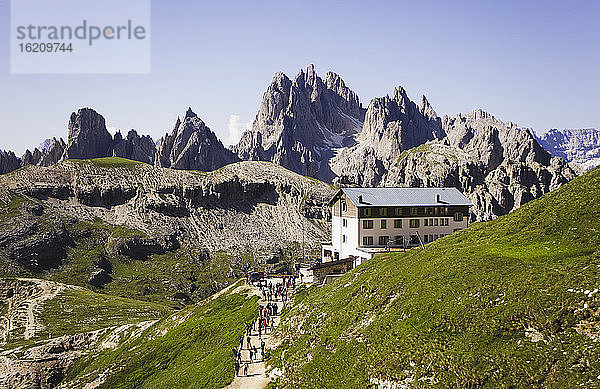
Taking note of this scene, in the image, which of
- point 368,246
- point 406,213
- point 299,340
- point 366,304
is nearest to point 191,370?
point 299,340

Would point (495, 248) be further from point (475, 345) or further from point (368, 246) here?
point (368, 246)

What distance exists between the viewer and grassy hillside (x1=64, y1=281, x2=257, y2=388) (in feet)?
166

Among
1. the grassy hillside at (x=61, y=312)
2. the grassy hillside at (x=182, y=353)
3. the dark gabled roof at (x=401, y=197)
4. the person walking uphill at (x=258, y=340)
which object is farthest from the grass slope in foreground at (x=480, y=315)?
the grassy hillside at (x=61, y=312)

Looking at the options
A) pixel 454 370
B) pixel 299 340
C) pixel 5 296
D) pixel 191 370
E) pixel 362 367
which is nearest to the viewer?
pixel 454 370

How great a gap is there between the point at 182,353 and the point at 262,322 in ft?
45.8

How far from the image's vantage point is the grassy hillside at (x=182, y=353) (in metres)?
50.6

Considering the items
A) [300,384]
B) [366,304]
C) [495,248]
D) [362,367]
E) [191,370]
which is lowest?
[191,370]

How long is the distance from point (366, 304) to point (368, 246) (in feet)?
143

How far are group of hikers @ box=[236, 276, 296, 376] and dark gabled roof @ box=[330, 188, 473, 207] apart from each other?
2108cm

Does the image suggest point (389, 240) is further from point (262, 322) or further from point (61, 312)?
point (61, 312)

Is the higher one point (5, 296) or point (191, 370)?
point (191, 370)

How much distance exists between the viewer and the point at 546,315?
29.7 m

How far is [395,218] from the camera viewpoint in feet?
292

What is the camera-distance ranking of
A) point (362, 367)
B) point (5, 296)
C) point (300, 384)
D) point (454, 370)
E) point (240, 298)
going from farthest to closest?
point (5, 296), point (240, 298), point (300, 384), point (362, 367), point (454, 370)
